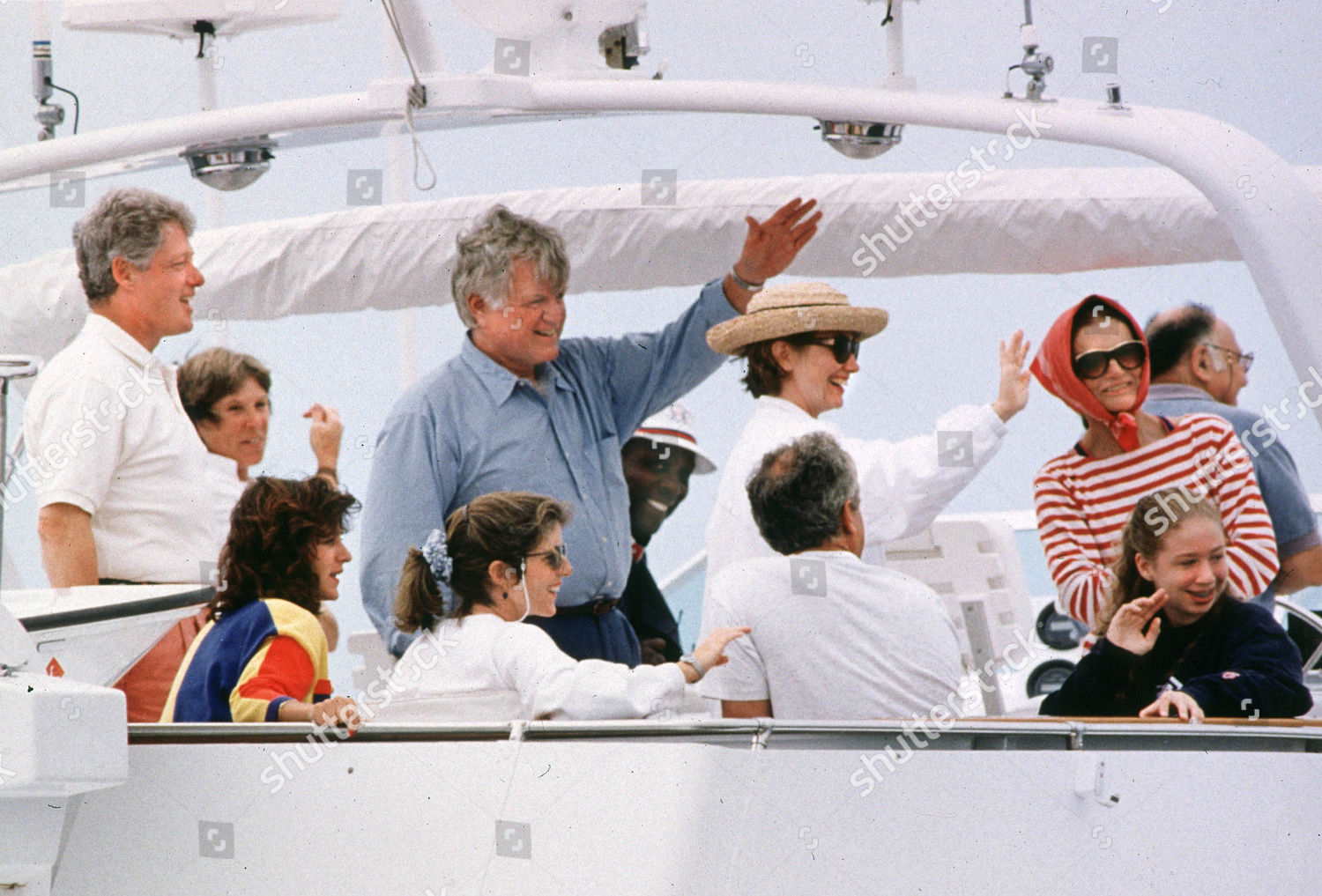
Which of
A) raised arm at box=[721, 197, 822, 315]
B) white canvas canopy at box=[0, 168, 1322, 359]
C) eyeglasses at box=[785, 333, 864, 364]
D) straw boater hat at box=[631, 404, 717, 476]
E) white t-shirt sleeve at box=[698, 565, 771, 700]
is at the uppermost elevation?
white canvas canopy at box=[0, 168, 1322, 359]

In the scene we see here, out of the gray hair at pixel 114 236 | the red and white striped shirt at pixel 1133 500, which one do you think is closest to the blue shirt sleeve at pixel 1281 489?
the red and white striped shirt at pixel 1133 500

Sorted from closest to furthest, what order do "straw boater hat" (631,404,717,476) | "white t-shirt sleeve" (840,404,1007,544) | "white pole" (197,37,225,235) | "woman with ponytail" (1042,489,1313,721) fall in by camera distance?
1. "woman with ponytail" (1042,489,1313,721)
2. "white t-shirt sleeve" (840,404,1007,544)
3. "white pole" (197,37,225,235)
4. "straw boater hat" (631,404,717,476)

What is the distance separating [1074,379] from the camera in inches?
123

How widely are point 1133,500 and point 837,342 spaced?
63 centimetres

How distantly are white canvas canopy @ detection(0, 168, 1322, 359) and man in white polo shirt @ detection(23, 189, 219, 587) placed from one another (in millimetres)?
1356

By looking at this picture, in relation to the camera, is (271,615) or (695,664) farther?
(271,615)

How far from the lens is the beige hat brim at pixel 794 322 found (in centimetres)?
320

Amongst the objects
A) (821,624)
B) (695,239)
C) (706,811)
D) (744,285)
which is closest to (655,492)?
(695,239)

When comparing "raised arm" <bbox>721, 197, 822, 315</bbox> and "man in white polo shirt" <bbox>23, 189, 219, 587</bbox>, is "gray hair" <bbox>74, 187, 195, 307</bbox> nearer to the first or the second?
"man in white polo shirt" <bbox>23, 189, 219, 587</bbox>

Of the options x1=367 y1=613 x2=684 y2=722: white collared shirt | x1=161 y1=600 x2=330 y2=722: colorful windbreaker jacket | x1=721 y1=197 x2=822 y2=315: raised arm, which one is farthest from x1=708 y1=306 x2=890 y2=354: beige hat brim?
x1=161 y1=600 x2=330 y2=722: colorful windbreaker jacket

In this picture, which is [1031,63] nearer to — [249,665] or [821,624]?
[821,624]

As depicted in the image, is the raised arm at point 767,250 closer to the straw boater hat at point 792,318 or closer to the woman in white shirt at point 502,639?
the straw boater hat at point 792,318

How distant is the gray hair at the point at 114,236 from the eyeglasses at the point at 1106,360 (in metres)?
1.73

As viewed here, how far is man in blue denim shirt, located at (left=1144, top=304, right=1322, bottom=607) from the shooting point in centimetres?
339
